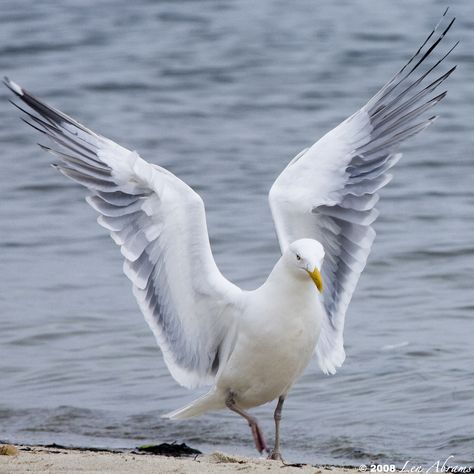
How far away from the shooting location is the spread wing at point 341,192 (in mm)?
6570

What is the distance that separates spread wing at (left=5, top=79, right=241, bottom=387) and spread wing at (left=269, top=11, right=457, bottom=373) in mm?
472

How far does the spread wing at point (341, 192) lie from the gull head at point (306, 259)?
48cm

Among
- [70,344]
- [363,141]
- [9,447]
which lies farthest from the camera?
[70,344]

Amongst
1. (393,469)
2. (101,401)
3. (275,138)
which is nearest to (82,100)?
(275,138)

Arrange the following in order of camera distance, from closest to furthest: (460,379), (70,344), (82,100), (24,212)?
(460,379), (70,344), (24,212), (82,100)

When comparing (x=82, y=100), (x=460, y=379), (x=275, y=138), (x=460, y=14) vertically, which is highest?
(x=460, y=14)

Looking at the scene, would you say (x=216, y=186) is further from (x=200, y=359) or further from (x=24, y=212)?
(x=200, y=359)

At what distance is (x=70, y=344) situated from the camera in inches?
345

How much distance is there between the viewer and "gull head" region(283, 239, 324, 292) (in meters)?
5.80

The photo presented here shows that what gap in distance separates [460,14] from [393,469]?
1328cm

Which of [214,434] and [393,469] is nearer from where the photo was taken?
[393,469]

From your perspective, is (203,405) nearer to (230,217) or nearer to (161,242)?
(161,242)

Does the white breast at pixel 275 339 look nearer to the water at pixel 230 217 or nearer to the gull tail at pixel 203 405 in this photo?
the gull tail at pixel 203 405

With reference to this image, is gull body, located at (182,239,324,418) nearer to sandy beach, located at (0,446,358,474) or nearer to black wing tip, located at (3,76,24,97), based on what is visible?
sandy beach, located at (0,446,358,474)
